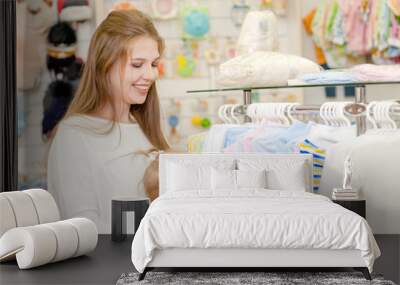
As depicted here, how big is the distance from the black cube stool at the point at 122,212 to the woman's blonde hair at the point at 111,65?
688 millimetres

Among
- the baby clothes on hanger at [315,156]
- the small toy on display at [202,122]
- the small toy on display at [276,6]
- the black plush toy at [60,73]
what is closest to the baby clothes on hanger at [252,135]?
the baby clothes on hanger at [315,156]

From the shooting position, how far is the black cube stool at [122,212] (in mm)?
5684

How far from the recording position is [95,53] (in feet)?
20.3

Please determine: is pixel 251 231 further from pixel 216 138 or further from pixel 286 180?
pixel 216 138

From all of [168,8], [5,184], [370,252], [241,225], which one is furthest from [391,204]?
[5,184]

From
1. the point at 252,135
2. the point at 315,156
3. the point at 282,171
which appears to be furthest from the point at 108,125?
the point at 315,156

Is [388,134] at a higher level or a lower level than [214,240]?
higher

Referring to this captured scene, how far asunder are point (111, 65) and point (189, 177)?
1230 mm

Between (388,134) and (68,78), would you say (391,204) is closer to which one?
(388,134)

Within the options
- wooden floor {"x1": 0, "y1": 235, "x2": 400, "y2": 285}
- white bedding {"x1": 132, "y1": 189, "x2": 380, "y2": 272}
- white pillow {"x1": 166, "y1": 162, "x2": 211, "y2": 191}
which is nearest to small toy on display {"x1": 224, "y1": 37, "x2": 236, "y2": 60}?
white pillow {"x1": 166, "y1": 162, "x2": 211, "y2": 191}

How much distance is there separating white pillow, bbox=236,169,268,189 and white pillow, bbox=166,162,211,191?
22 centimetres

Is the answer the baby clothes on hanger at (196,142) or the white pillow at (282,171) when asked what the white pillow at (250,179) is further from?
the baby clothes on hanger at (196,142)

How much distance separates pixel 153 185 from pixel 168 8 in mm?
1438

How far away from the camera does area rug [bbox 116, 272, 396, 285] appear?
14.3 ft
